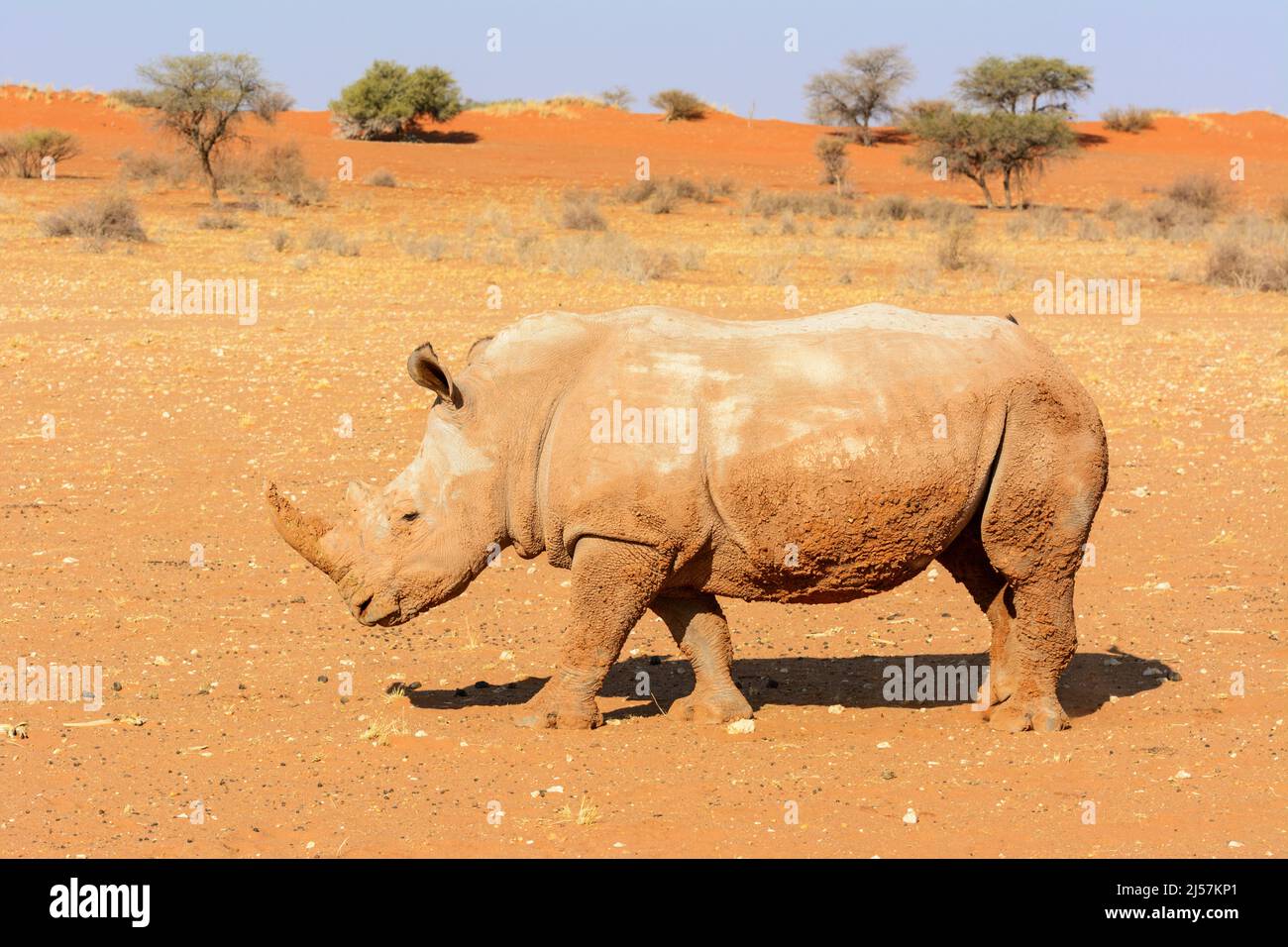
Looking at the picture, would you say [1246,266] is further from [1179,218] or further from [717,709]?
[717,709]

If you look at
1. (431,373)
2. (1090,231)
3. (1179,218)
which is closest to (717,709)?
(431,373)

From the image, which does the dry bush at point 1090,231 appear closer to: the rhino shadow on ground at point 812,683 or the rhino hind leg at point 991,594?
the rhino shadow on ground at point 812,683

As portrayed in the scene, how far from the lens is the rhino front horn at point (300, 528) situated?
6.88 metres

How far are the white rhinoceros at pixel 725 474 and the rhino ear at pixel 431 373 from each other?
0.02 metres

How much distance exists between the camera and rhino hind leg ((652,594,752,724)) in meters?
7.35

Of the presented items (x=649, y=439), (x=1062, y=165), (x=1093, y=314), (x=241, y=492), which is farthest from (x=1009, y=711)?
(x=1062, y=165)

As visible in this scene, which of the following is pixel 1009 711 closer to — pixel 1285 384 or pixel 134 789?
pixel 134 789

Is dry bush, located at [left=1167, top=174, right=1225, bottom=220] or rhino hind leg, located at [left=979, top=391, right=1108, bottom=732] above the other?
dry bush, located at [left=1167, top=174, right=1225, bottom=220]

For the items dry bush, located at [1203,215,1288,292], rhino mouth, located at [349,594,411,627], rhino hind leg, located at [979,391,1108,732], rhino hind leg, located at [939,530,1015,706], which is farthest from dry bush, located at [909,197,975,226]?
rhino mouth, located at [349,594,411,627]

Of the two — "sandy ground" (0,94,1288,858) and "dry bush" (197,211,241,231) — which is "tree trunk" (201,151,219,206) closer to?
"dry bush" (197,211,241,231)

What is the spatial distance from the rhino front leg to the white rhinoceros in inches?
0.4

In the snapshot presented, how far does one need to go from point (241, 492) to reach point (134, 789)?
19.6 feet

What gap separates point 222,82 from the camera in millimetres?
45875

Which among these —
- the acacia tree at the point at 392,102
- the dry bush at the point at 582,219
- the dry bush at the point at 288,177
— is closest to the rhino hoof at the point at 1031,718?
the dry bush at the point at 582,219
